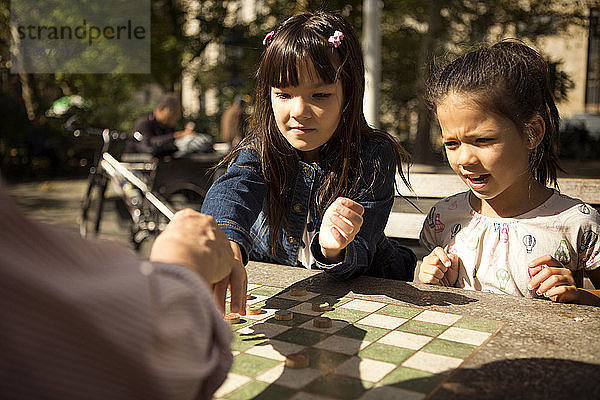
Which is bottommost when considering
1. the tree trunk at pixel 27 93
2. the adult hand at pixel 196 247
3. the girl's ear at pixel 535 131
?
the adult hand at pixel 196 247

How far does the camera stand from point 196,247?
872 mm

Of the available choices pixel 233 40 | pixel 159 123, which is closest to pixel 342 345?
pixel 159 123

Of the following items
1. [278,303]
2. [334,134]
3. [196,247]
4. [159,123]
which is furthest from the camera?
[159,123]

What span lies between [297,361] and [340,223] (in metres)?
0.46

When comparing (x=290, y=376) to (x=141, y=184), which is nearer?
(x=290, y=376)

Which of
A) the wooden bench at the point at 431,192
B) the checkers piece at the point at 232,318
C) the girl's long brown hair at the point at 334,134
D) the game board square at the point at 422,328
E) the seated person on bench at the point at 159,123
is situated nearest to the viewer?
the game board square at the point at 422,328

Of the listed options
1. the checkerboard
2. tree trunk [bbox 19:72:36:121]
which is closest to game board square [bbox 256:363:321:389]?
the checkerboard

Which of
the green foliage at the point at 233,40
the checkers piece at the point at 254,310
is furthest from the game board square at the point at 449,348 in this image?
the green foliage at the point at 233,40

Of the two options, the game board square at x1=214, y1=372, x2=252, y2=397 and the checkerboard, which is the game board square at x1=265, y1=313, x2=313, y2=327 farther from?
the game board square at x1=214, y1=372, x2=252, y2=397

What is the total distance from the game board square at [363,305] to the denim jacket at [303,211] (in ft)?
0.54

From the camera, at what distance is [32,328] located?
0.56 metres

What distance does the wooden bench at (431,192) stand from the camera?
7.81 feet

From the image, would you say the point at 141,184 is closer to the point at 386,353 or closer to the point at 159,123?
the point at 159,123

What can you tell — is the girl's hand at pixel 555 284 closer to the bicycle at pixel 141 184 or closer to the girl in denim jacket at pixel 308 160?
the girl in denim jacket at pixel 308 160
